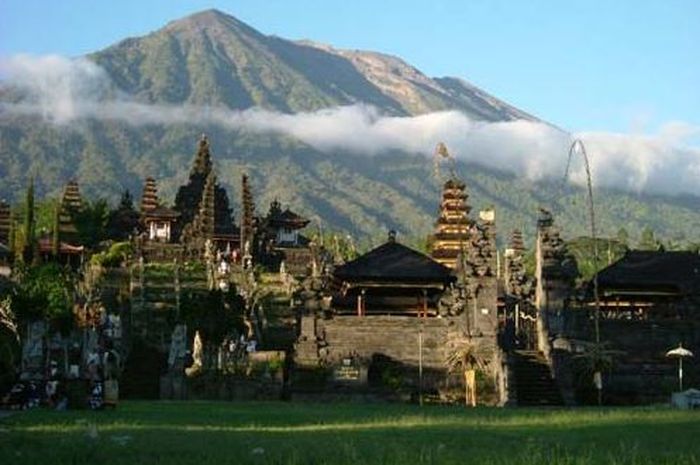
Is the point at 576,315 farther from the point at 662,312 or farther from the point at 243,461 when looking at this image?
the point at 243,461

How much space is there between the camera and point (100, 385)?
1052 inches

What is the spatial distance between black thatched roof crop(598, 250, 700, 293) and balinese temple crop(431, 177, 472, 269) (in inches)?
994

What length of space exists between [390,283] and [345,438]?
31990 millimetres

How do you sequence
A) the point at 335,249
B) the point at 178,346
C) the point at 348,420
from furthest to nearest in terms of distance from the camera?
the point at 335,249 < the point at 178,346 < the point at 348,420

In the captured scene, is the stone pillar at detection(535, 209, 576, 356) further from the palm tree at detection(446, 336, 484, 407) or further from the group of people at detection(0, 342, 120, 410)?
the group of people at detection(0, 342, 120, 410)

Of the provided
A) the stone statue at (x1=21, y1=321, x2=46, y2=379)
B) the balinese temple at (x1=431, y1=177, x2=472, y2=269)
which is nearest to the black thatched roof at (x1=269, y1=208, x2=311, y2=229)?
the balinese temple at (x1=431, y1=177, x2=472, y2=269)

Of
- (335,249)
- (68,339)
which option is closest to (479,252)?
(68,339)

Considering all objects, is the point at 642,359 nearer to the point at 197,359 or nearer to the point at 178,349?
the point at 197,359

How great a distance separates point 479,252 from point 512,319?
3986 millimetres

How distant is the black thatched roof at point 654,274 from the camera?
50.0 metres

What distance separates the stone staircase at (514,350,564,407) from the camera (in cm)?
3572

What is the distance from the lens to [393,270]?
49.5m

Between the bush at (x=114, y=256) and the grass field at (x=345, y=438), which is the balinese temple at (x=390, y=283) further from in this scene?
the bush at (x=114, y=256)

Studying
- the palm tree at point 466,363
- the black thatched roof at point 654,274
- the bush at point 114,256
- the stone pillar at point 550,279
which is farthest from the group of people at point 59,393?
the bush at point 114,256
